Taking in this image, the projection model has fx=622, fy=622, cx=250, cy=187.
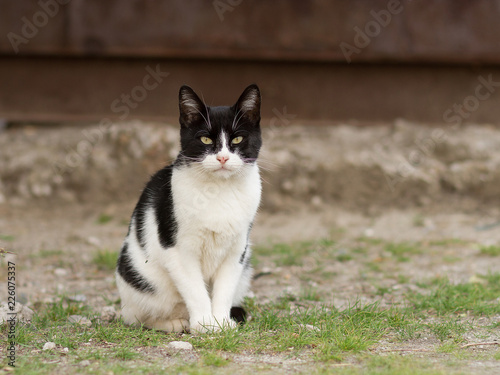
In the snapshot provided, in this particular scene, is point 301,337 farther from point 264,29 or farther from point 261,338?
point 264,29

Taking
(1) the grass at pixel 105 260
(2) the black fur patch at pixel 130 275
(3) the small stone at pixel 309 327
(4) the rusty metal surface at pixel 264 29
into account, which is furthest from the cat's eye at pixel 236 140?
(4) the rusty metal surface at pixel 264 29

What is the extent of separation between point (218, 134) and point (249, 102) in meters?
0.25

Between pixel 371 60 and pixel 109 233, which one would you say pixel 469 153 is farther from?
pixel 109 233

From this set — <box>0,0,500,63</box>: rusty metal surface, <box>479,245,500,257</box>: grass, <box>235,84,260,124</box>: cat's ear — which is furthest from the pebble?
<box>0,0,500,63</box>: rusty metal surface

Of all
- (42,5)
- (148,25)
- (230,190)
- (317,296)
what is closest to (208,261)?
(230,190)

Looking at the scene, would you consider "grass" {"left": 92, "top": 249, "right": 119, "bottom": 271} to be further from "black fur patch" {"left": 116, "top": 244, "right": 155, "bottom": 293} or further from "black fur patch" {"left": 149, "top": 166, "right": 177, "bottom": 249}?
"black fur patch" {"left": 149, "top": 166, "right": 177, "bottom": 249}

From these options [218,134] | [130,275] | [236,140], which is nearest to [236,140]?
[236,140]

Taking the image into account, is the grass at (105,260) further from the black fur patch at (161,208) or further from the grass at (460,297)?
the grass at (460,297)

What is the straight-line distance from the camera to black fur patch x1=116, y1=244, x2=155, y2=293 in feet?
11.0

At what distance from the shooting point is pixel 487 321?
3.47 metres

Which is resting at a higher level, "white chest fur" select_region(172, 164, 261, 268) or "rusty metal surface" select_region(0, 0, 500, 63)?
"rusty metal surface" select_region(0, 0, 500, 63)

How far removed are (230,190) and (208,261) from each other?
0.39m

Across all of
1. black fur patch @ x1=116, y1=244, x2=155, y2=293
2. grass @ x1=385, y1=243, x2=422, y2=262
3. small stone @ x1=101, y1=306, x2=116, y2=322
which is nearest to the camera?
black fur patch @ x1=116, y1=244, x2=155, y2=293

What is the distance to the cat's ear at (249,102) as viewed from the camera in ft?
10.7
